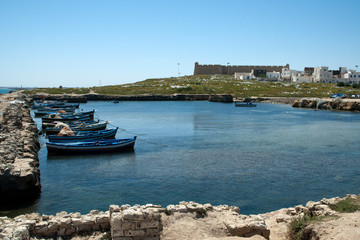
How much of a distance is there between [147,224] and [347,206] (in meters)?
6.27

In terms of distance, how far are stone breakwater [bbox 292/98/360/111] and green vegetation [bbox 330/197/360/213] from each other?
6439 centimetres

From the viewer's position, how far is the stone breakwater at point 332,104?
68.8m

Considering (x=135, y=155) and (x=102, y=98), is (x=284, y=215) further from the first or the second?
(x=102, y=98)

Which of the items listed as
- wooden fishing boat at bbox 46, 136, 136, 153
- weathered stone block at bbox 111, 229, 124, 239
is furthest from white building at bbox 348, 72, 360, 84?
weathered stone block at bbox 111, 229, 124, 239

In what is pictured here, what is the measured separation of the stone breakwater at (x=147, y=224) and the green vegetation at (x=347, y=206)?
31cm

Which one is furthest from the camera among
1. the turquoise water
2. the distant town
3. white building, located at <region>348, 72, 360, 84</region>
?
the distant town

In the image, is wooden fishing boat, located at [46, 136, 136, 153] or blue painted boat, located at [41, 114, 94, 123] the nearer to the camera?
wooden fishing boat, located at [46, 136, 136, 153]

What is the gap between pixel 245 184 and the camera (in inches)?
683

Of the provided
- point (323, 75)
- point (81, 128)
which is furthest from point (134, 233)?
point (323, 75)

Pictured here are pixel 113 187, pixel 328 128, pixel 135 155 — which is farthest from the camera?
pixel 328 128

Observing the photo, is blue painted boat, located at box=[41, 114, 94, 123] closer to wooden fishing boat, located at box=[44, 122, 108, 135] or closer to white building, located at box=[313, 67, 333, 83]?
wooden fishing boat, located at box=[44, 122, 108, 135]

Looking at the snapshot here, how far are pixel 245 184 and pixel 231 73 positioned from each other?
143587mm

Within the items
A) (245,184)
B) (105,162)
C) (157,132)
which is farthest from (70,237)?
(157,132)

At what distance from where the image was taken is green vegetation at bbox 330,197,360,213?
1012 centimetres
